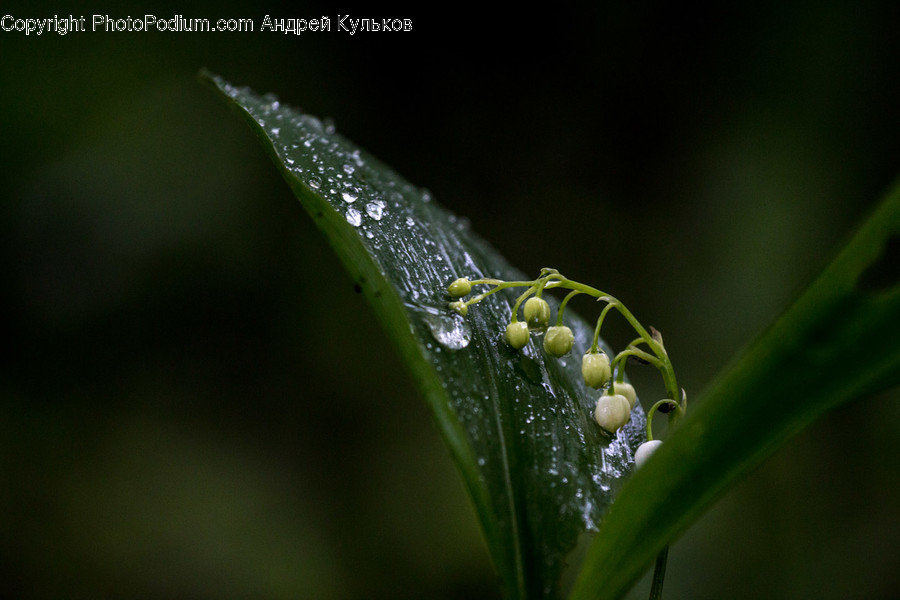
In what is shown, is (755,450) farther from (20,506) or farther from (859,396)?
(20,506)

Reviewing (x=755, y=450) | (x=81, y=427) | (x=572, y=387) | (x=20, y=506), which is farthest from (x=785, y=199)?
(x=20, y=506)

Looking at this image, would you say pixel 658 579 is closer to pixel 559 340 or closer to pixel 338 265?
pixel 559 340

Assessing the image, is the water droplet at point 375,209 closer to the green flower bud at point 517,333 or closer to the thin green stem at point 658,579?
the green flower bud at point 517,333

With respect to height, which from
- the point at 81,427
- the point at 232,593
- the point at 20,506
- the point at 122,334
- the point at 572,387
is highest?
the point at 572,387

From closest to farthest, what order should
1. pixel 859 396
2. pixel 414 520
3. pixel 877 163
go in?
1. pixel 859 396
2. pixel 414 520
3. pixel 877 163

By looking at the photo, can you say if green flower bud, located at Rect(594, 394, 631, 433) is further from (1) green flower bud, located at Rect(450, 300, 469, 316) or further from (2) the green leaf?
(1) green flower bud, located at Rect(450, 300, 469, 316)

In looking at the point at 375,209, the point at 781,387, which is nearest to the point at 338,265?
the point at 375,209
